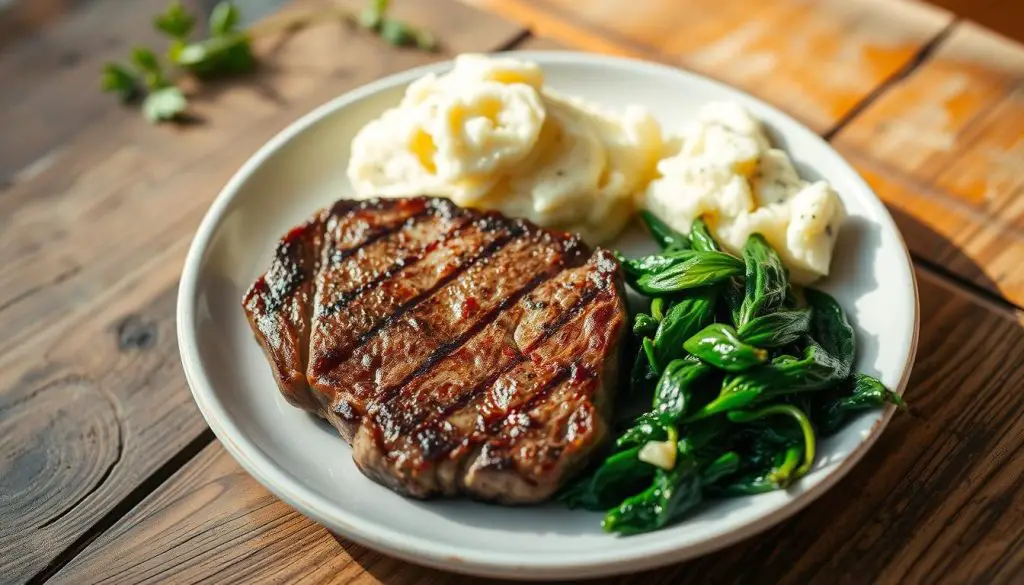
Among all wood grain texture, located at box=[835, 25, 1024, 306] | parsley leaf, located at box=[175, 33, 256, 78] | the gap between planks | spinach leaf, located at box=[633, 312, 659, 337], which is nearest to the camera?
the gap between planks

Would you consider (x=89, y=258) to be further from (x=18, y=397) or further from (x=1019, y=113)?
(x=1019, y=113)

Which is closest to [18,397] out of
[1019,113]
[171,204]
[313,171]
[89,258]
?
[89,258]

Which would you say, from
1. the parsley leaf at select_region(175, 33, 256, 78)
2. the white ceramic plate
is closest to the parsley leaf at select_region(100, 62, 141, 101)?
the parsley leaf at select_region(175, 33, 256, 78)

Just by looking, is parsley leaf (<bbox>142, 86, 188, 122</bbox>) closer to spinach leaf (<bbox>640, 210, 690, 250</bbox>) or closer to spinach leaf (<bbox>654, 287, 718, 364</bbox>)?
spinach leaf (<bbox>640, 210, 690, 250</bbox>)

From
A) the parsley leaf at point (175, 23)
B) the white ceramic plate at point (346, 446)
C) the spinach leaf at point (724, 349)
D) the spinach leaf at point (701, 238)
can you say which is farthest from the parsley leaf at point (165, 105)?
the spinach leaf at point (724, 349)

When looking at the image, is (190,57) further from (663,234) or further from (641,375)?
(641,375)

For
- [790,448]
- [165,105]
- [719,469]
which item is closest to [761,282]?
[790,448]
